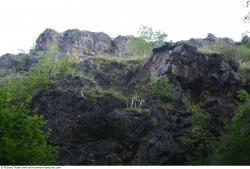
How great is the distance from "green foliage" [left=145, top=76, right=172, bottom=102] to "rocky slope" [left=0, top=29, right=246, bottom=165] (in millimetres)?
717

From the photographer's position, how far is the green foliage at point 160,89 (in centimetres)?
4182

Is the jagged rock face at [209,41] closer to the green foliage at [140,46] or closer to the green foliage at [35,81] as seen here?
the green foliage at [140,46]

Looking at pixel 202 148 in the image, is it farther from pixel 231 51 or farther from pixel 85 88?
pixel 231 51

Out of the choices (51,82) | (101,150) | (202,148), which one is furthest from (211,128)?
(51,82)

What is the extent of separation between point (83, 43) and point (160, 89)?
3426 cm

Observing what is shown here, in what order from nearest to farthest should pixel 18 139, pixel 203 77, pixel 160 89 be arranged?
pixel 18 139 < pixel 160 89 < pixel 203 77

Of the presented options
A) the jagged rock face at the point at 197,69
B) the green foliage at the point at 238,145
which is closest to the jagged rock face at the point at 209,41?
the jagged rock face at the point at 197,69

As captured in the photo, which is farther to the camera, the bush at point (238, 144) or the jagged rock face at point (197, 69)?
the jagged rock face at point (197, 69)

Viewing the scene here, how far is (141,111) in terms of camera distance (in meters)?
40.0

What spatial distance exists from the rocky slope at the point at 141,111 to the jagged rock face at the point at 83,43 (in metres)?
21.9

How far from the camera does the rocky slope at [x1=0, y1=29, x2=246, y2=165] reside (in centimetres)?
3716

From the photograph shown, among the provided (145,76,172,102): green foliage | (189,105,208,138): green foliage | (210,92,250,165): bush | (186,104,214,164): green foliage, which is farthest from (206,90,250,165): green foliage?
(145,76,172,102): green foliage

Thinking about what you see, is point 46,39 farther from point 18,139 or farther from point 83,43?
point 18,139

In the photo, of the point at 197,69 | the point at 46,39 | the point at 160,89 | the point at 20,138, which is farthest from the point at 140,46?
the point at 20,138
